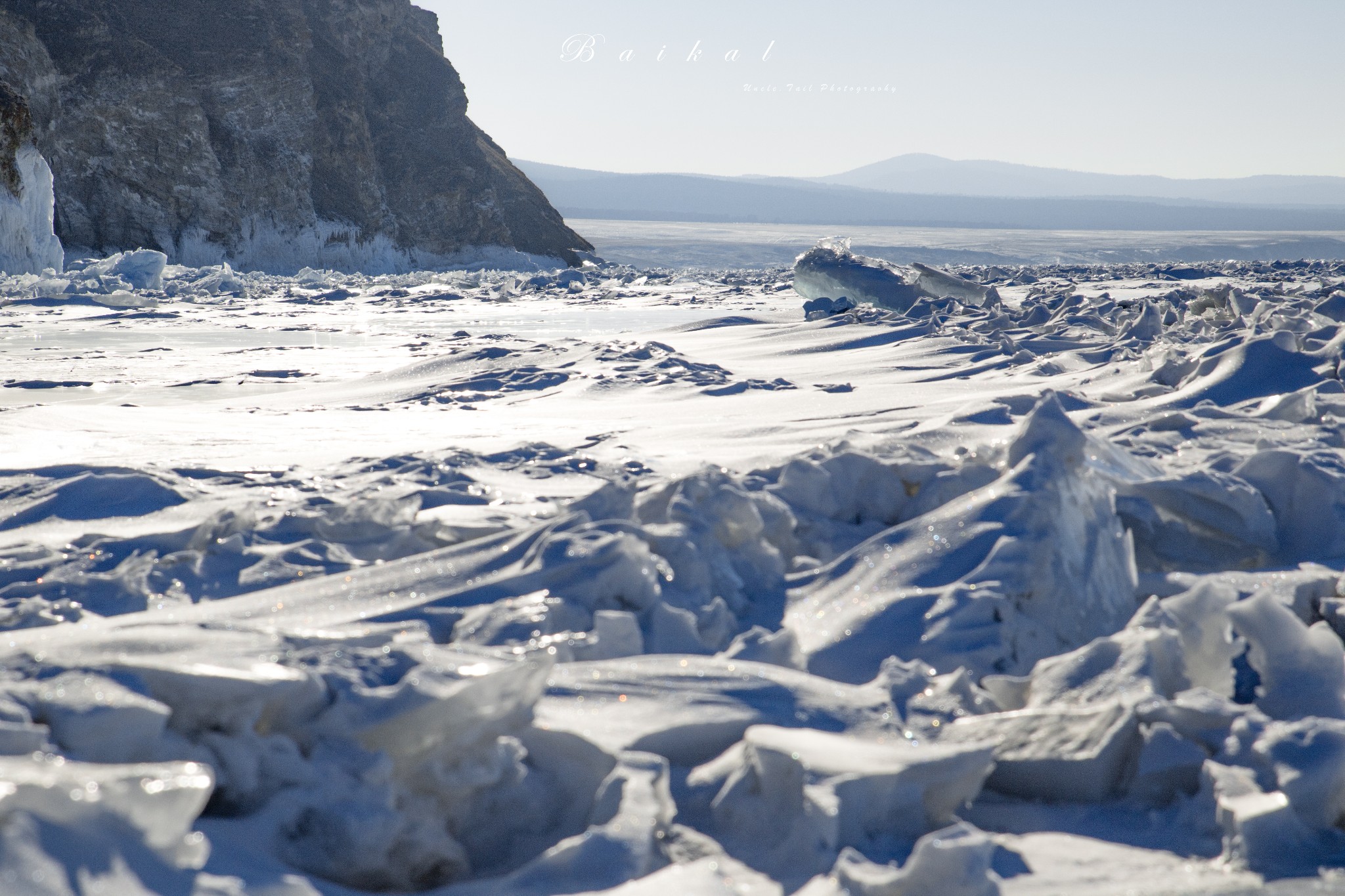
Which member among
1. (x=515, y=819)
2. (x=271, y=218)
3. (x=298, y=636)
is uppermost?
(x=271, y=218)

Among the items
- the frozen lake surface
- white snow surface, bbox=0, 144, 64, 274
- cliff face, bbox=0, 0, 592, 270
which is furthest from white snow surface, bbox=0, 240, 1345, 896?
the frozen lake surface

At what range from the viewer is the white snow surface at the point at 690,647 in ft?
3.66

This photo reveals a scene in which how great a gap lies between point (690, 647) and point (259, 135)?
21259 mm

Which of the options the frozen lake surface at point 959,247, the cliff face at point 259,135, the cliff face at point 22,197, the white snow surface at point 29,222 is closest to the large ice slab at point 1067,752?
the white snow surface at point 29,222

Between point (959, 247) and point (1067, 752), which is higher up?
point (959, 247)

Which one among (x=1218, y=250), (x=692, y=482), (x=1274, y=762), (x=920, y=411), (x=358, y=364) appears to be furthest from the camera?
(x=1218, y=250)

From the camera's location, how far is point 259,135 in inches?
792

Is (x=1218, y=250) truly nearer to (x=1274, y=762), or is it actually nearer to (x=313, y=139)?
(x=313, y=139)

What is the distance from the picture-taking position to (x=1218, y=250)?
26.2 metres

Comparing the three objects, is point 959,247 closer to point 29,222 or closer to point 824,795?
point 29,222

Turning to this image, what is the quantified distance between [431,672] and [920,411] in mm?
2960

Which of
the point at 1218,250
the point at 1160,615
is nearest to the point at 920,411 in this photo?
the point at 1160,615

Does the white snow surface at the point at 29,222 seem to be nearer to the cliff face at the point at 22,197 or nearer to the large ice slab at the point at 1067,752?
the cliff face at the point at 22,197

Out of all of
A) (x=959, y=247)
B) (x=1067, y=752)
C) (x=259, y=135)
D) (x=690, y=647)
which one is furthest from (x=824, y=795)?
(x=959, y=247)
